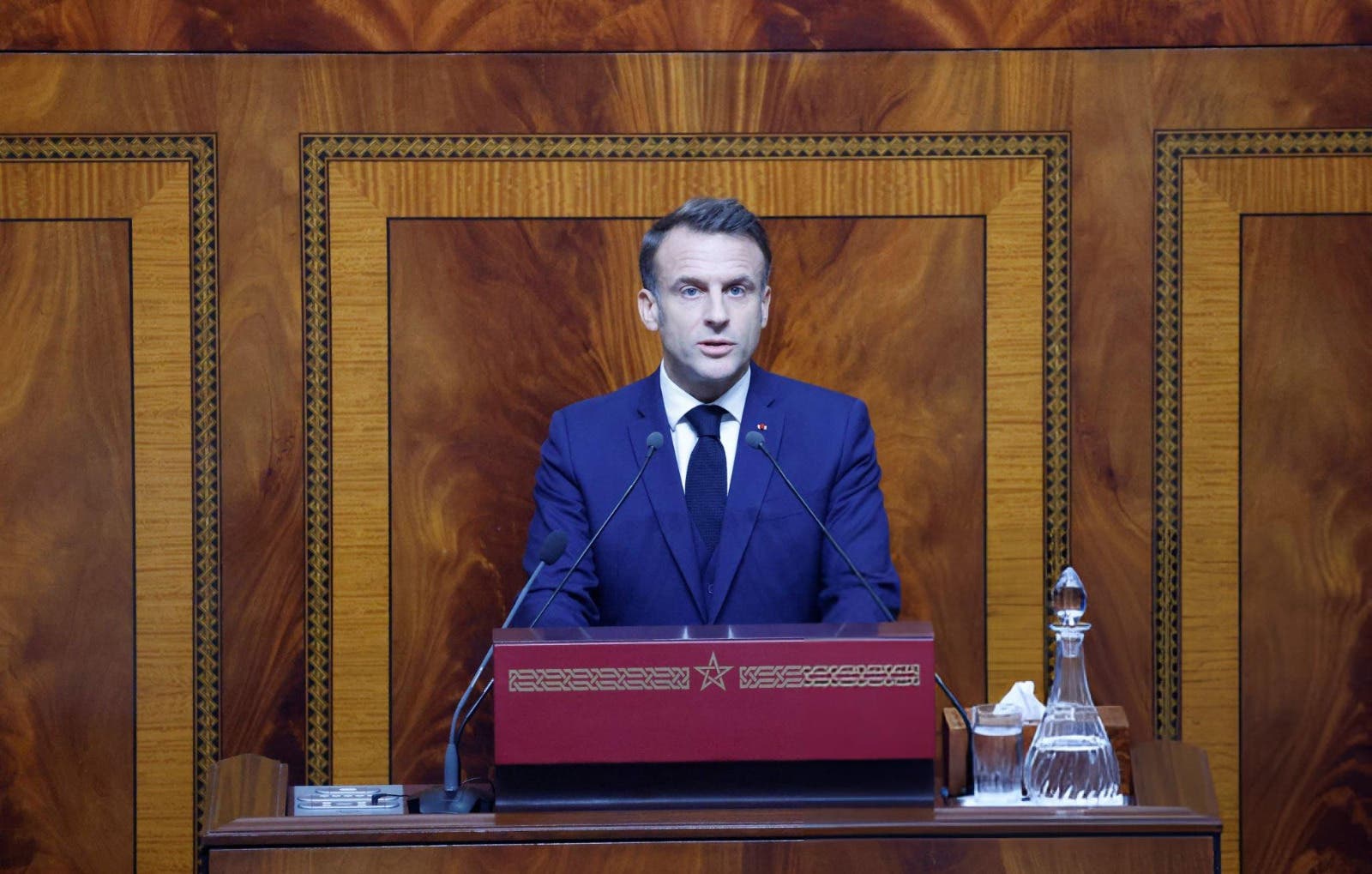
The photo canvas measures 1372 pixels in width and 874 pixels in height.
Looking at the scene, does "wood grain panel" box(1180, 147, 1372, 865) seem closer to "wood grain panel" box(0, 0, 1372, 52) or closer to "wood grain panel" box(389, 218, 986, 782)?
"wood grain panel" box(0, 0, 1372, 52)

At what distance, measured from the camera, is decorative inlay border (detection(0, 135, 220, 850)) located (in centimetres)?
347

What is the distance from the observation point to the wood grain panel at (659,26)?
3.45 meters

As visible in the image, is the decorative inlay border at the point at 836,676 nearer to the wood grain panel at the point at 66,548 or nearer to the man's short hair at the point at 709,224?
the man's short hair at the point at 709,224

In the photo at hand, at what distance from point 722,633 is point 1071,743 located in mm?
448

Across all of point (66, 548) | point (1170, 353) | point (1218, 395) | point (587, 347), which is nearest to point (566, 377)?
point (587, 347)

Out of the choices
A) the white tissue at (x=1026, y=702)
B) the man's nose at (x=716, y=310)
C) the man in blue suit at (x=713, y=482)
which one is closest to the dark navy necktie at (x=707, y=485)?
the man in blue suit at (x=713, y=482)

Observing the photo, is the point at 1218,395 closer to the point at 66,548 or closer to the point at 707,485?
the point at 707,485

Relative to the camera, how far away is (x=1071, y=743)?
2.06 metres

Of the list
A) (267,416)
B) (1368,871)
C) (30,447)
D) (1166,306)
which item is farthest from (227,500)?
(1368,871)

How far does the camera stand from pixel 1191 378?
3.51m

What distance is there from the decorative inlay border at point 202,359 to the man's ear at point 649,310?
103cm

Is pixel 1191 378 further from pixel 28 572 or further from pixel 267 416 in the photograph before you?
pixel 28 572

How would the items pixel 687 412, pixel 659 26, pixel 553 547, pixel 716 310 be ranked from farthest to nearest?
pixel 659 26 → pixel 687 412 → pixel 716 310 → pixel 553 547

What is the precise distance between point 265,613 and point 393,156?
992mm
